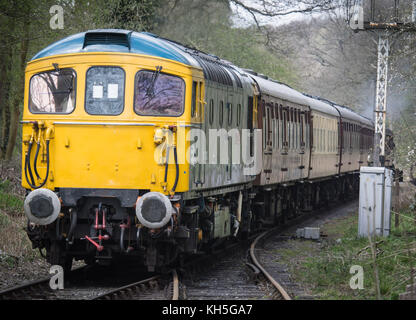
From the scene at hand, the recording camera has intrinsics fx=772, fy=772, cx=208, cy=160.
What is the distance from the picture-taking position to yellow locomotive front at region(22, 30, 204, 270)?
32.8ft

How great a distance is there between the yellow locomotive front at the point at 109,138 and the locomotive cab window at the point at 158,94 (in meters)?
0.01

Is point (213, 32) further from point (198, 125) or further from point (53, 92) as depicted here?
point (53, 92)

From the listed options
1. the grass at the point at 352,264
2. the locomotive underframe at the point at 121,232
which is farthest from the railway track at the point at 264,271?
the locomotive underframe at the point at 121,232

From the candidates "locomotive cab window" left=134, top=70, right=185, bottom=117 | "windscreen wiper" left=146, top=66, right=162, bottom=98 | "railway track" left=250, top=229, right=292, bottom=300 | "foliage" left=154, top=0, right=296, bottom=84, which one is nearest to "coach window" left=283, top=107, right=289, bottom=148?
"railway track" left=250, top=229, right=292, bottom=300

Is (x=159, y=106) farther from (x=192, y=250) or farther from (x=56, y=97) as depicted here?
(x=192, y=250)

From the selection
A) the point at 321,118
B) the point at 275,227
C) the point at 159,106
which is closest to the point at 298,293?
the point at 159,106

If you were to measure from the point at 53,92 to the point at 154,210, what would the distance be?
2202 mm

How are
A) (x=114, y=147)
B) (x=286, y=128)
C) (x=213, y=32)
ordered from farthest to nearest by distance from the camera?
(x=213, y=32)
(x=286, y=128)
(x=114, y=147)

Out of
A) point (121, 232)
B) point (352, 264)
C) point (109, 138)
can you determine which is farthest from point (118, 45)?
point (352, 264)

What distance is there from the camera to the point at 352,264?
36.9 ft

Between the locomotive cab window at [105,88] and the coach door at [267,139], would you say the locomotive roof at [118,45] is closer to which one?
the locomotive cab window at [105,88]
